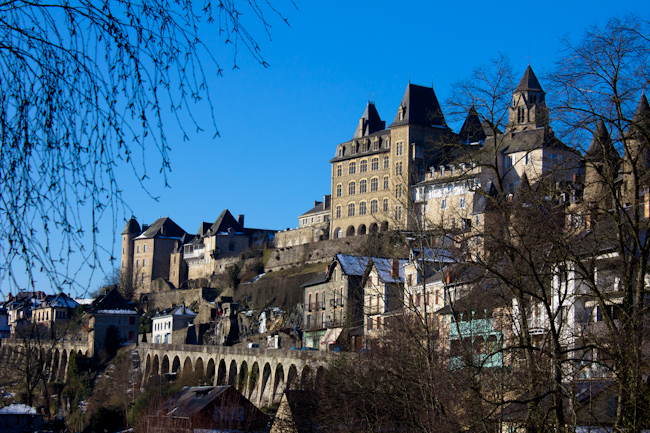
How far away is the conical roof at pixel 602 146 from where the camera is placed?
11.5 meters

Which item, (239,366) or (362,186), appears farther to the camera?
(362,186)

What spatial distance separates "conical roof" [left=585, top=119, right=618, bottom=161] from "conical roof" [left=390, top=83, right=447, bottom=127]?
7184cm

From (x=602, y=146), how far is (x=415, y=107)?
7482cm

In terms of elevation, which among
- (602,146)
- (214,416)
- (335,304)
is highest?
(602,146)

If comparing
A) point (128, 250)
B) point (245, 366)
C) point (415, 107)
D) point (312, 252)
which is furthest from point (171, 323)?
point (128, 250)

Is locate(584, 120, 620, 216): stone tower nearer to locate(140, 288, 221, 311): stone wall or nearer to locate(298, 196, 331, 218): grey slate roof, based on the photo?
locate(140, 288, 221, 311): stone wall

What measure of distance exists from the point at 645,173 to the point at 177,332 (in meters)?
74.3

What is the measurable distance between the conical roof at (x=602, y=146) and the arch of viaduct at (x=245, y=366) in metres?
30.4

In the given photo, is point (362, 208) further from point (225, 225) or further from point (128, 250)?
point (128, 250)

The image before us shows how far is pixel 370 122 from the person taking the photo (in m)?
92.9

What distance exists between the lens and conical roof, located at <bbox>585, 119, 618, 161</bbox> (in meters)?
11.5

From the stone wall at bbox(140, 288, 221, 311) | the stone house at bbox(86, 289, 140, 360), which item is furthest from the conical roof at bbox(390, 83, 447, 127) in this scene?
the stone house at bbox(86, 289, 140, 360)

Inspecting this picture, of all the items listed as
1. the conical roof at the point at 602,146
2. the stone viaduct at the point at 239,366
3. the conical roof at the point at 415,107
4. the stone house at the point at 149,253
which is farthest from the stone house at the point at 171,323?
the conical roof at the point at 602,146

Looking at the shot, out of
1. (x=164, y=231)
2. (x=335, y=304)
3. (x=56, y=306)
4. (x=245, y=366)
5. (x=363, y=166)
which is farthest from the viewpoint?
(x=164, y=231)
